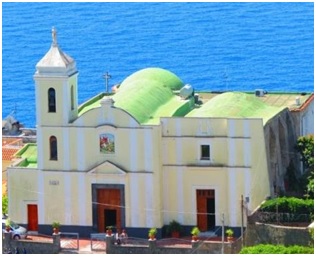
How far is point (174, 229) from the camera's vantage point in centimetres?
6300

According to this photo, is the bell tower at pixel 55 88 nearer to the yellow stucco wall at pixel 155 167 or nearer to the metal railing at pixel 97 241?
the yellow stucco wall at pixel 155 167

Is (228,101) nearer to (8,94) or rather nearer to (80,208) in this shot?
(80,208)

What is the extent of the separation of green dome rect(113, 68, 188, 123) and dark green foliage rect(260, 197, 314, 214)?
457 cm

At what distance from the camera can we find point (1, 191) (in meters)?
64.4

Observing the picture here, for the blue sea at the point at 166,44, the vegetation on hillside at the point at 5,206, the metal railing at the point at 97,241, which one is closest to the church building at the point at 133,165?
the metal railing at the point at 97,241

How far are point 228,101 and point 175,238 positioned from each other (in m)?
4.73

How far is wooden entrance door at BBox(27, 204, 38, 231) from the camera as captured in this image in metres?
64.5

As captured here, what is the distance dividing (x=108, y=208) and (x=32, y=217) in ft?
8.51

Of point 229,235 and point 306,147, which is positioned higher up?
point 306,147

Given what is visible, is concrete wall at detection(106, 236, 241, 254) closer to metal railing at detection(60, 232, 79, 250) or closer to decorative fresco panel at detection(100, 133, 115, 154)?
metal railing at detection(60, 232, 79, 250)

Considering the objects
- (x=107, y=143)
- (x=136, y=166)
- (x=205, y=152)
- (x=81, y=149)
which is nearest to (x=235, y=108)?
(x=205, y=152)

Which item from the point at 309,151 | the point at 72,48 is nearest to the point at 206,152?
the point at 309,151

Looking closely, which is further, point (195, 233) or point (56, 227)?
point (56, 227)

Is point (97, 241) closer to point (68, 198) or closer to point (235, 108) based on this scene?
point (68, 198)
